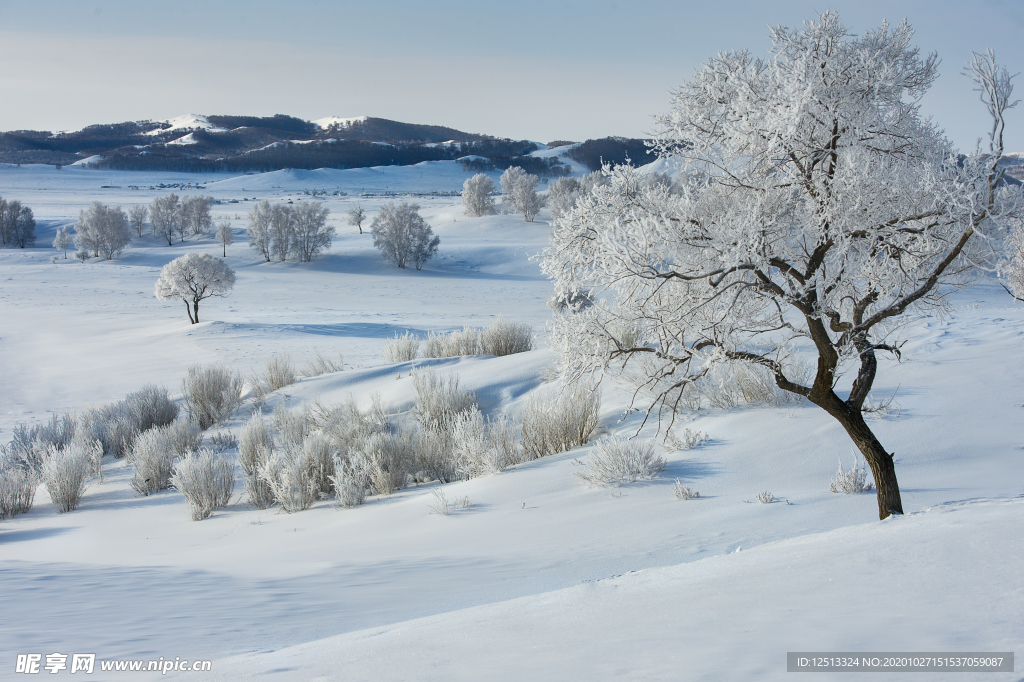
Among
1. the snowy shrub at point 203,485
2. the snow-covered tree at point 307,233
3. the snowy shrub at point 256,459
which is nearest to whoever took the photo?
the snowy shrub at point 203,485

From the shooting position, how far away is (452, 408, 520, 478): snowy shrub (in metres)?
6.02

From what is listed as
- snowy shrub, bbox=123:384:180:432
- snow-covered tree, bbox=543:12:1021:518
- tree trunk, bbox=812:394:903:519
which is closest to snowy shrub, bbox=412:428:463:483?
snow-covered tree, bbox=543:12:1021:518

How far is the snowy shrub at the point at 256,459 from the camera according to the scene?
612 cm

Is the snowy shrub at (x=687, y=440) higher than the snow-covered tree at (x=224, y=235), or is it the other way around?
the snow-covered tree at (x=224, y=235)

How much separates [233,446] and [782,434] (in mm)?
6899

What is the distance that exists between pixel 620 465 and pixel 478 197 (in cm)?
5803

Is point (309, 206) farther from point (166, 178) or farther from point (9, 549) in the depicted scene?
point (166, 178)

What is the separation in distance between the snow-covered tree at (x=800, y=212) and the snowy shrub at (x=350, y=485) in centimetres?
281

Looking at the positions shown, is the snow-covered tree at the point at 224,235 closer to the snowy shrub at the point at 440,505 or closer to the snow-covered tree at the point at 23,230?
the snow-covered tree at the point at 23,230

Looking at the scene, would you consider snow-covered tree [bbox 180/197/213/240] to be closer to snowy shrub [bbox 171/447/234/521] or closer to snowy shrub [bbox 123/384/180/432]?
snowy shrub [bbox 123/384/180/432]

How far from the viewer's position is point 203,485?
19.6ft

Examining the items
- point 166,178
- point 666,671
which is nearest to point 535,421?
point 666,671

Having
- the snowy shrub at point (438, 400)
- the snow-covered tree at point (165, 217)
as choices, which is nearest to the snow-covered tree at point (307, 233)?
the snow-covered tree at point (165, 217)

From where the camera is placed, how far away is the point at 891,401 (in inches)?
213
